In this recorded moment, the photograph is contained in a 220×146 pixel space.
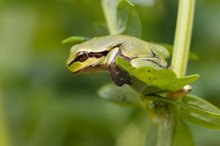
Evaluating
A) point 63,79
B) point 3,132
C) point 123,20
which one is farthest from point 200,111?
point 63,79

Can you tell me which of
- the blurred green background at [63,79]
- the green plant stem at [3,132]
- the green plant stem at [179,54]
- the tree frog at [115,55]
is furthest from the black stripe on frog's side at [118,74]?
the green plant stem at [3,132]

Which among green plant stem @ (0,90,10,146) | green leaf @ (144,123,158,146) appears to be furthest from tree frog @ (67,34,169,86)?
green plant stem @ (0,90,10,146)

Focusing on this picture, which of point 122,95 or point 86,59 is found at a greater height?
point 86,59

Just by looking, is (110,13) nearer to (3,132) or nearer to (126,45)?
(126,45)

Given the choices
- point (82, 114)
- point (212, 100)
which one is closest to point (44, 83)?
point (82, 114)

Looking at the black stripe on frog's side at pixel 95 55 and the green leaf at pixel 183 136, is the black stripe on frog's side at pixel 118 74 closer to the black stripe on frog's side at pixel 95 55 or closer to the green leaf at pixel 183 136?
the black stripe on frog's side at pixel 95 55

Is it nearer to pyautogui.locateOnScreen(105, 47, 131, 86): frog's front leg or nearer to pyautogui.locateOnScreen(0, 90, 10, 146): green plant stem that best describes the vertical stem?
pyautogui.locateOnScreen(105, 47, 131, 86): frog's front leg

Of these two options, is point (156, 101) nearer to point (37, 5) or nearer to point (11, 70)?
point (11, 70)
